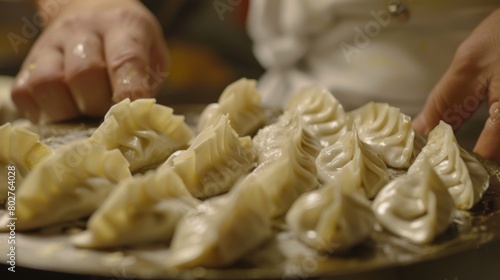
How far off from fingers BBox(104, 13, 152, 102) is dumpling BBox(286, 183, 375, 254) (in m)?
1.03

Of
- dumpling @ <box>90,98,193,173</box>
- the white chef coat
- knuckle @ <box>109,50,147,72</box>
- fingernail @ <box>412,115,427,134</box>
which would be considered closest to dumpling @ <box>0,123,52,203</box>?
dumpling @ <box>90,98,193,173</box>

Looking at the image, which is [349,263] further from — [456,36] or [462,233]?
[456,36]

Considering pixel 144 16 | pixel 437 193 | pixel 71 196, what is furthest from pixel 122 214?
pixel 144 16

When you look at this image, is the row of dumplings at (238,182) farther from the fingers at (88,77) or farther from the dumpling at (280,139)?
the fingers at (88,77)

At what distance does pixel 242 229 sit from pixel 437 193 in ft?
1.46

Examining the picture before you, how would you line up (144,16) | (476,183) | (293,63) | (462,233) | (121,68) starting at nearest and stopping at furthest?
(462,233) < (476,183) < (121,68) < (144,16) < (293,63)

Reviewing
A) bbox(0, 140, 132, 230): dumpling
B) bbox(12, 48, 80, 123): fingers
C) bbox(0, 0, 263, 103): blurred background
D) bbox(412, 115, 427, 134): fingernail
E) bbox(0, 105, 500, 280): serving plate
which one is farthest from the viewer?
bbox(0, 0, 263, 103): blurred background

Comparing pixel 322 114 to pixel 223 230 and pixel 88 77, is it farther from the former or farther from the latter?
pixel 223 230

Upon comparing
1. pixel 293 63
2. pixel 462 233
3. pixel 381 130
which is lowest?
pixel 293 63

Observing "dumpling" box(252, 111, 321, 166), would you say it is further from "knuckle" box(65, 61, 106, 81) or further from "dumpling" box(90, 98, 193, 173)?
"knuckle" box(65, 61, 106, 81)

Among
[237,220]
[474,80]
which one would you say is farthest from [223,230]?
[474,80]

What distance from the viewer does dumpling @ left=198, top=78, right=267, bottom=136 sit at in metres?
2.11

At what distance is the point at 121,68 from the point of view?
7.29 ft

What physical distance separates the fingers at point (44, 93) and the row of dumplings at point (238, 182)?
539 mm
